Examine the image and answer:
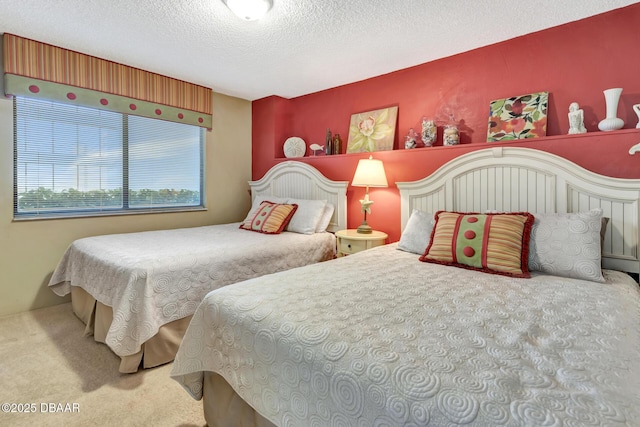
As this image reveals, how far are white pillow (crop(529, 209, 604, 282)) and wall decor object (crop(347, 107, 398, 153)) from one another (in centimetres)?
167

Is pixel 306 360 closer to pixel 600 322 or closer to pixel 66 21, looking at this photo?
pixel 600 322

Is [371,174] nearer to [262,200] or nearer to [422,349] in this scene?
[262,200]

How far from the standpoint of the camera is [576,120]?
2.21m

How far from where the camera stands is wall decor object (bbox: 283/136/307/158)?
13.2 feet

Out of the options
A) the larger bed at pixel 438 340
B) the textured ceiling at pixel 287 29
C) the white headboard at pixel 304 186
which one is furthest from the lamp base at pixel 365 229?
the textured ceiling at pixel 287 29

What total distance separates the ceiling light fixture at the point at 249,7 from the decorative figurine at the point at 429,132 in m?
1.60

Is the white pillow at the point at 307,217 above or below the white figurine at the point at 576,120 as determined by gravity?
below

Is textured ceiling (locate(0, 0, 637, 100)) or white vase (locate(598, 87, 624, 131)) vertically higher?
textured ceiling (locate(0, 0, 637, 100))

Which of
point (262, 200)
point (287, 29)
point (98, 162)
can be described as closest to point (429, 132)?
point (287, 29)

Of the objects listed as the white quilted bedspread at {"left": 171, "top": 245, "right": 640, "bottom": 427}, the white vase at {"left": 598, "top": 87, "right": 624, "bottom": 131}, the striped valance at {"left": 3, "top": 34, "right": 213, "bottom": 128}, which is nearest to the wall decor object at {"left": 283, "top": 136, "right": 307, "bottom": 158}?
the striped valance at {"left": 3, "top": 34, "right": 213, "bottom": 128}

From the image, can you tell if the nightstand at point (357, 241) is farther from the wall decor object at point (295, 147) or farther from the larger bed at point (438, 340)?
the wall decor object at point (295, 147)

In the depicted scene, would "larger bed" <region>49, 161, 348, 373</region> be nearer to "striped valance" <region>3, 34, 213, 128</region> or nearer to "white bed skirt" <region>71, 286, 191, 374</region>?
"white bed skirt" <region>71, 286, 191, 374</region>

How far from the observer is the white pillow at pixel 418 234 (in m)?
2.27

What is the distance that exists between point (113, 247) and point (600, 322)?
2.83 m
